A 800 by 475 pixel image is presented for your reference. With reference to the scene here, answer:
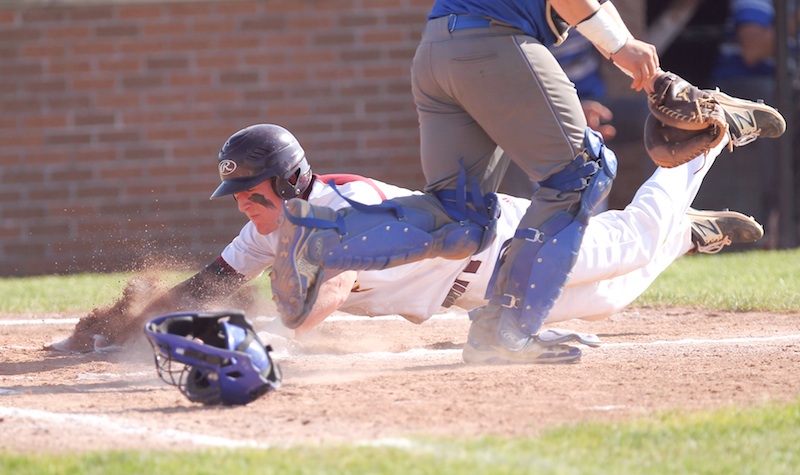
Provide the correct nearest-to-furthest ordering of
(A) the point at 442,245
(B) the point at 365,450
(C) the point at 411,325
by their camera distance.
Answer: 1. (B) the point at 365,450
2. (A) the point at 442,245
3. (C) the point at 411,325

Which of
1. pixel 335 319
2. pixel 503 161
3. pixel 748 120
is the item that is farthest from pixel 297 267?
pixel 748 120

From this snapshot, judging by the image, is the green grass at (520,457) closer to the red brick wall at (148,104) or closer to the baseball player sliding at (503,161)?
the baseball player sliding at (503,161)

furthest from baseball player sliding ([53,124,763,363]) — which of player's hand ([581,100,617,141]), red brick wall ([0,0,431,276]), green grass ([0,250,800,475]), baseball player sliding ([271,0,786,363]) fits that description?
red brick wall ([0,0,431,276])

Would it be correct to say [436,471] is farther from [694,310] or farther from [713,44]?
[713,44]

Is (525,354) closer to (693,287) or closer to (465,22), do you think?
(465,22)

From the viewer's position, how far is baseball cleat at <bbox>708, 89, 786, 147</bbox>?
5730 millimetres

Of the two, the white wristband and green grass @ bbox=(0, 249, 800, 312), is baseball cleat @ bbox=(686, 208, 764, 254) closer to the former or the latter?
green grass @ bbox=(0, 249, 800, 312)

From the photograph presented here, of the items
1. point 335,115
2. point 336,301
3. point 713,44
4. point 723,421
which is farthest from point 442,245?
point 713,44

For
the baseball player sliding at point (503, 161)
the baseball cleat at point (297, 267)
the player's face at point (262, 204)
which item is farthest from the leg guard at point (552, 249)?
the player's face at point (262, 204)

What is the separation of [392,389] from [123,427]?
1086mm

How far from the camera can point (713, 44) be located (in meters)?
13.5

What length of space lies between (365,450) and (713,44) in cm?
1121

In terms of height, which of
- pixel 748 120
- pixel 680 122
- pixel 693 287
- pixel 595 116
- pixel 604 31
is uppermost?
pixel 604 31

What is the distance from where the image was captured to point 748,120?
5.80m
